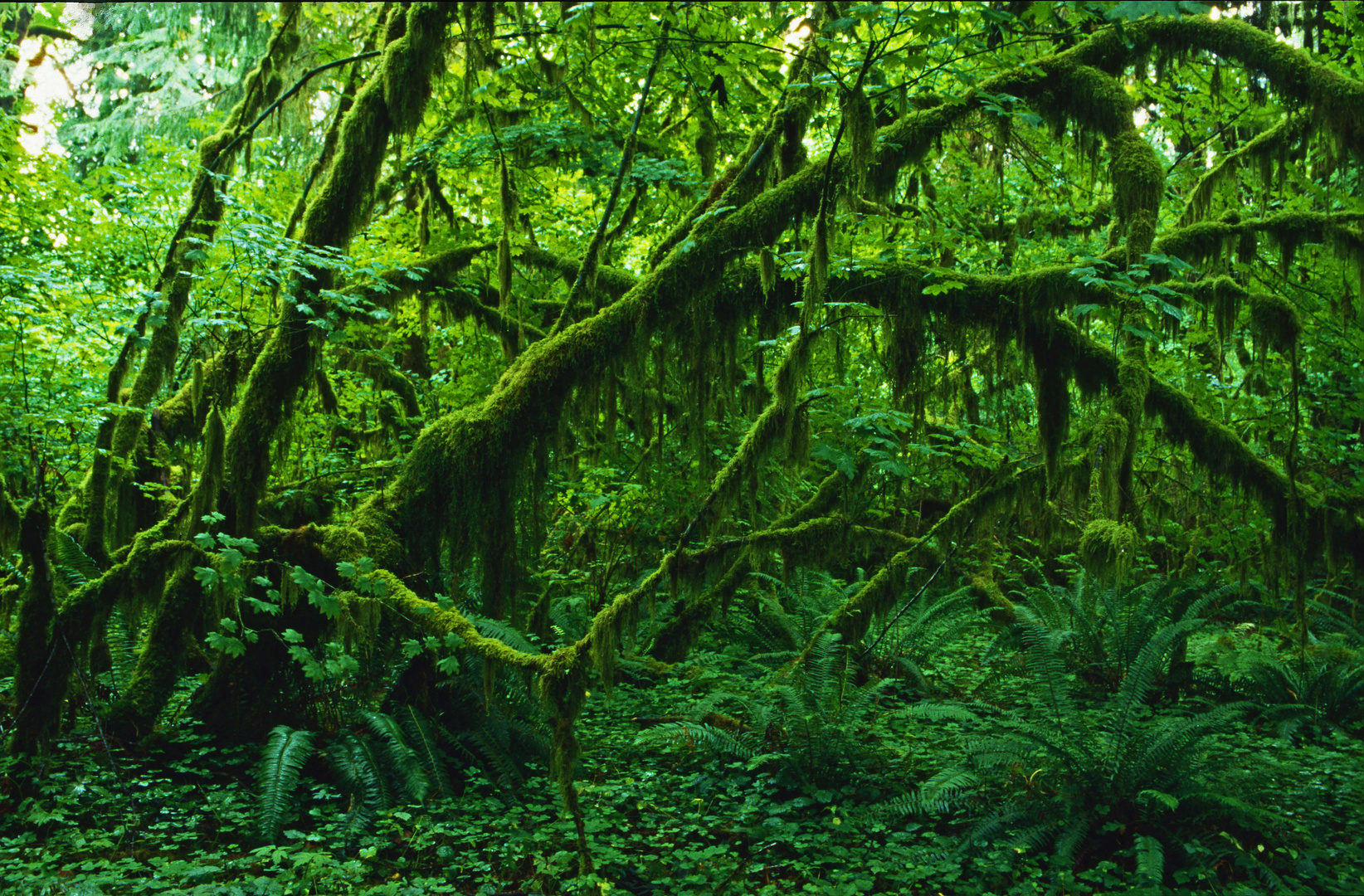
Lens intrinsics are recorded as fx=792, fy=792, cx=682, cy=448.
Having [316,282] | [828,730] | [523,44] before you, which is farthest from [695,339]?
[523,44]

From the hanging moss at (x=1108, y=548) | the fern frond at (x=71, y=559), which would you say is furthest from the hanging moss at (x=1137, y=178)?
the fern frond at (x=71, y=559)

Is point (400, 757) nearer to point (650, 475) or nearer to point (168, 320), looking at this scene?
point (168, 320)

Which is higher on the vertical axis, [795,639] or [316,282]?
[316,282]

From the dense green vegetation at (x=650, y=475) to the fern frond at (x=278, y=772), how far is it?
0.02 metres

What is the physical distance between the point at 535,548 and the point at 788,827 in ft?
6.88

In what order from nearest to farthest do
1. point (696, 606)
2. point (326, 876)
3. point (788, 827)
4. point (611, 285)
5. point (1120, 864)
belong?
point (326, 876) < point (1120, 864) < point (788, 827) < point (611, 285) < point (696, 606)

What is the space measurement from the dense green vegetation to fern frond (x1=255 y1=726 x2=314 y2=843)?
17 mm

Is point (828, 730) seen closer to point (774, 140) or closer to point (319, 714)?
point (319, 714)

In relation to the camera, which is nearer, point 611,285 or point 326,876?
point 326,876

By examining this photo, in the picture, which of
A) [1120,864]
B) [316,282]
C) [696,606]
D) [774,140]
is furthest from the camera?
[696,606]

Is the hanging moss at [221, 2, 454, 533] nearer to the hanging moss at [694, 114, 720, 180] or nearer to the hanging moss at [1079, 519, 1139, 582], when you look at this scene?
the hanging moss at [694, 114, 720, 180]

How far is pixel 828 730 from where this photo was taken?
4.99 m

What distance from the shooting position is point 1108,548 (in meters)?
4.77

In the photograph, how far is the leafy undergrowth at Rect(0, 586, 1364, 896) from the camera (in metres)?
3.70
